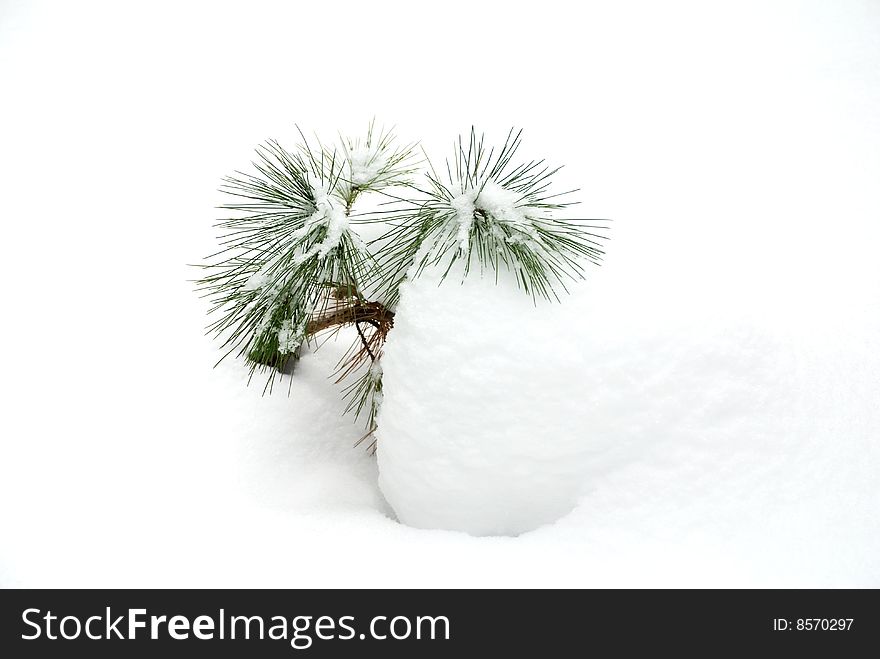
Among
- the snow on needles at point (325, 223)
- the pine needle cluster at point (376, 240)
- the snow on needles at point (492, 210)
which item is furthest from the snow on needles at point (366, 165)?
the snow on needles at point (492, 210)

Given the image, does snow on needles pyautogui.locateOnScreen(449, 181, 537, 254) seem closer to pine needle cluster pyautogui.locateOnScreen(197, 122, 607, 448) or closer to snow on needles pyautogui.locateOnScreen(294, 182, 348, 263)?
pine needle cluster pyautogui.locateOnScreen(197, 122, 607, 448)

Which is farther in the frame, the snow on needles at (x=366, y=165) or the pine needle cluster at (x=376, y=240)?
the snow on needles at (x=366, y=165)

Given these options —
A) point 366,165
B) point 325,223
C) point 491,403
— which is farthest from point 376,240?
point 491,403

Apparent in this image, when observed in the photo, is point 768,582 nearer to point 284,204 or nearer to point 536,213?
point 536,213

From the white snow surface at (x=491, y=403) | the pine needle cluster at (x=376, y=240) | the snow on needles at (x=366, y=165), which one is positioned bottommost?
the white snow surface at (x=491, y=403)

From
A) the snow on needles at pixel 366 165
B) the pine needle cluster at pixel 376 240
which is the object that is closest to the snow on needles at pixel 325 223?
the pine needle cluster at pixel 376 240

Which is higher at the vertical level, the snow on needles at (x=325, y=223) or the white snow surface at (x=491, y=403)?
the snow on needles at (x=325, y=223)

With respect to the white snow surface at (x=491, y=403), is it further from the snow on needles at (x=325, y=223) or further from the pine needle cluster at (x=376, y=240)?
the snow on needles at (x=325, y=223)

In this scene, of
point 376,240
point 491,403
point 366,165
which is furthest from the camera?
point 366,165

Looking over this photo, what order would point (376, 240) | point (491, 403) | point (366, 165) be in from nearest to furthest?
point (491, 403) < point (376, 240) < point (366, 165)

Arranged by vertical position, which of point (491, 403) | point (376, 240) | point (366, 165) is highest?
point (366, 165)

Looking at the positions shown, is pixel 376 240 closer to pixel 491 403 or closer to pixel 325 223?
pixel 325 223

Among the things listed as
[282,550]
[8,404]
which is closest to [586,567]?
[282,550]
